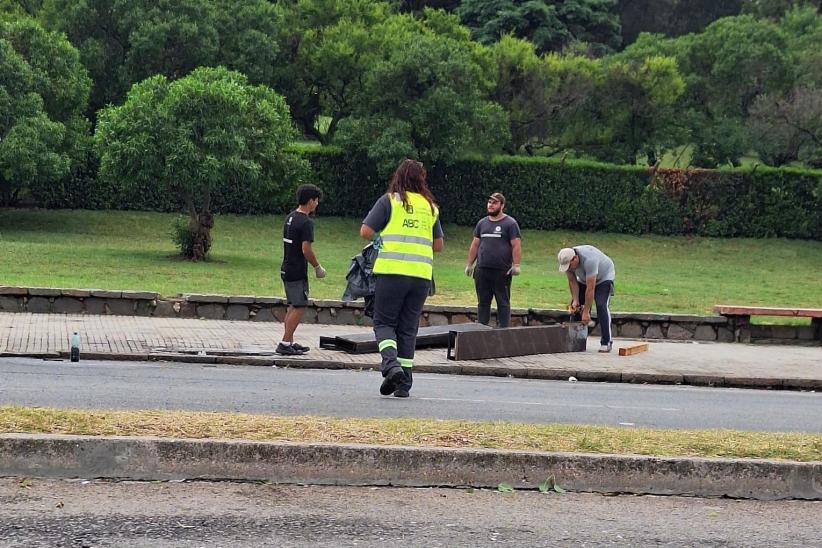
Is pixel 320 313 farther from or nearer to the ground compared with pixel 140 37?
nearer to the ground

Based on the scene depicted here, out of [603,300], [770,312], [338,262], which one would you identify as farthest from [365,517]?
[338,262]

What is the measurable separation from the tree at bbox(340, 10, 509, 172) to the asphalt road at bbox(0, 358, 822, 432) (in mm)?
24946

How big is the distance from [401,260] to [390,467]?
9.98ft

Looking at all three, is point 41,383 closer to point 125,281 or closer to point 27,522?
point 27,522

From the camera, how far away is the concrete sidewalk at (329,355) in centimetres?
1233

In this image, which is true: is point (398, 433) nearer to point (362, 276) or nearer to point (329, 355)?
point (362, 276)

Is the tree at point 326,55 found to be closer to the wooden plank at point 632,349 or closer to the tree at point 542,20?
the tree at point 542,20

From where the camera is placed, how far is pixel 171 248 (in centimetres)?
2964

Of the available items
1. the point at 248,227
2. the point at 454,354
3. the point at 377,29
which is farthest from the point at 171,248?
the point at 454,354

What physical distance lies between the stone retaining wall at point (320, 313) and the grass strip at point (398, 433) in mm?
9662

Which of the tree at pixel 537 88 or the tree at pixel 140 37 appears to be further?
the tree at pixel 537 88

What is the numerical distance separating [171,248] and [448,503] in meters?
24.5

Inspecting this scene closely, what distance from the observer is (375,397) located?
373 inches

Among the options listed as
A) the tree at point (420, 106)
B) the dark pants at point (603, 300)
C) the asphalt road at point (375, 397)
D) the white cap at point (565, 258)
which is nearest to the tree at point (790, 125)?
the tree at point (420, 106)
